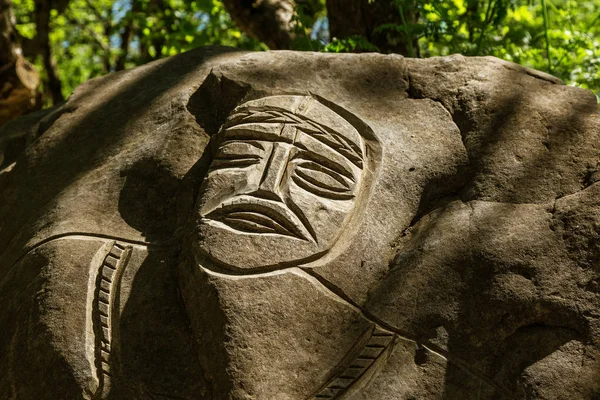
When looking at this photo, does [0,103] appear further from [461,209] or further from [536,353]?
[536,353]

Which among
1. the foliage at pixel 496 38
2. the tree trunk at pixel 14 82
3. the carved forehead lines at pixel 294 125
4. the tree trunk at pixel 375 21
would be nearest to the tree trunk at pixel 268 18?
the tree trunk at pixel 375 21

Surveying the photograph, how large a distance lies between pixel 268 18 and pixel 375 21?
97 cm

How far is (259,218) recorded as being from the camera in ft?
8.95

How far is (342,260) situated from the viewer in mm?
2729

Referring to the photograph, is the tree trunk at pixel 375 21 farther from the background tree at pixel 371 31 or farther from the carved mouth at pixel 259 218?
the carved mouth at pixel 259 218

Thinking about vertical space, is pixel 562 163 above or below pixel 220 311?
above

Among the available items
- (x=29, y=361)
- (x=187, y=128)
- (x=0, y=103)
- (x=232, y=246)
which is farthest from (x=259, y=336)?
(x=0, y=103)

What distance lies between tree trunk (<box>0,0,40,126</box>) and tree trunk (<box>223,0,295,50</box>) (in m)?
1.70

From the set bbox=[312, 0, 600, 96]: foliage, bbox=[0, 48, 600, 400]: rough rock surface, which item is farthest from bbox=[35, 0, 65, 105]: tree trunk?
bbox=[0, 48, 600, 400]: rough rock surface

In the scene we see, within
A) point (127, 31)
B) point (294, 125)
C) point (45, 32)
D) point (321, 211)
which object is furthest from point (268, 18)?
point (127, 31)

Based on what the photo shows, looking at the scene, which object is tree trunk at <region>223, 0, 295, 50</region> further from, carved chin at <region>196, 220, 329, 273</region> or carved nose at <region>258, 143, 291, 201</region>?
carved chin at <region>196, 220, 329, 273</region>

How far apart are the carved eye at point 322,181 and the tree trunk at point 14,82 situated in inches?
155

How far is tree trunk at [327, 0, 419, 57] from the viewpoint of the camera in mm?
4965

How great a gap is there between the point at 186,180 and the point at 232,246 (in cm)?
55
